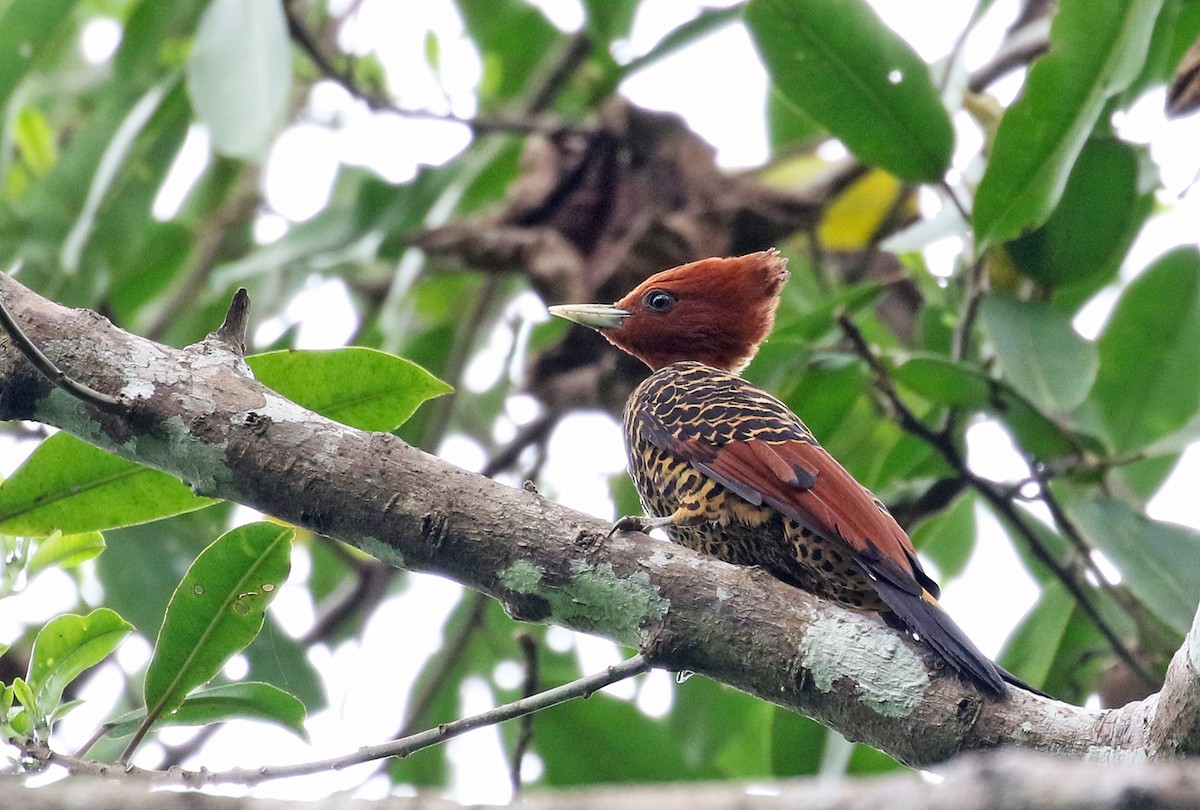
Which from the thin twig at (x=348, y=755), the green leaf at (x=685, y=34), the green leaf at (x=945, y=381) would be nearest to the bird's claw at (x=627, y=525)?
the thin twig at (x=348, y=755)

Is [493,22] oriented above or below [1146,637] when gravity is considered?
above

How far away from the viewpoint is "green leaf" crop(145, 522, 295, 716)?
2.76 metres

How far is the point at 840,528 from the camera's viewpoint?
3.07 m

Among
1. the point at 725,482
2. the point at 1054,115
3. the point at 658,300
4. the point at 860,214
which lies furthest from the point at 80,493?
the point at 860,214

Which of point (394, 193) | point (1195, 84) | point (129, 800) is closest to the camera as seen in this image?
point (129, 800)

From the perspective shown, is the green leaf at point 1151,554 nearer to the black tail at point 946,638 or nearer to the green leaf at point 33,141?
the black tail at point 946,638

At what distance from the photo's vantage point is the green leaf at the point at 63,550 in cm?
285

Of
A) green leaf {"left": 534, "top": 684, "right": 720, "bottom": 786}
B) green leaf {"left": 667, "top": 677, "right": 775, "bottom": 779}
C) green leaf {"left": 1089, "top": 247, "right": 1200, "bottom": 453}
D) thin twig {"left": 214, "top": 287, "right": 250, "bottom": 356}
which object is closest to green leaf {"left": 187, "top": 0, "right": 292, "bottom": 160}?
thin twig {"left": 214, "top": 287, "right": 250, "bottom": 356}

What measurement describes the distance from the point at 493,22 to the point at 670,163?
1.43 m

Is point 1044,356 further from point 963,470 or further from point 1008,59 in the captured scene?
point 1008,59

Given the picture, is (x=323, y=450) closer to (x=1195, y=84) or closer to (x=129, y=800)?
(x=129, y=800)

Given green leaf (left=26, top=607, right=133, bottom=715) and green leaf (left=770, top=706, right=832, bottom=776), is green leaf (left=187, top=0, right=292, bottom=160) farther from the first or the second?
green leaf (left=770, top=706, right=832, bottom=776)

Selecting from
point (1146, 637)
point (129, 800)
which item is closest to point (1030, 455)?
point (1146, 637)

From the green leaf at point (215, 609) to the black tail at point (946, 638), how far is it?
127cm
